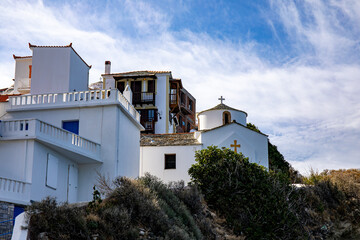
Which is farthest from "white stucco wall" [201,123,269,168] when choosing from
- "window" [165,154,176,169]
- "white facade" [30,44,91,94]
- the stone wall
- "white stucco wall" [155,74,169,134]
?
the stone wall

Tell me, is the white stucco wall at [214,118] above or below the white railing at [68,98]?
above

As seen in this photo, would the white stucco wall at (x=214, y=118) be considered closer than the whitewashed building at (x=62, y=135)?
No

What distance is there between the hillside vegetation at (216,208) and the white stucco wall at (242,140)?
3.99 meters

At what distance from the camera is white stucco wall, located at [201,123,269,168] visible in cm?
3550

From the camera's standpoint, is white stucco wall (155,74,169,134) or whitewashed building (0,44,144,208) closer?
whitewashed building (0,44,144,208)

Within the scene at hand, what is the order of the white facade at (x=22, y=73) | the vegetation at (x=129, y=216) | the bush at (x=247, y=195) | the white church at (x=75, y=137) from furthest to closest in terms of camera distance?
1. the white facade at (x=22, y=73)
2. the bush at (x=247, y=195)
3. the white church at (x=75, y=137)
4. the vegetation at (x=129, y=216)

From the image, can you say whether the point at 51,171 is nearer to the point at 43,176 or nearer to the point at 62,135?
the point at 43,176

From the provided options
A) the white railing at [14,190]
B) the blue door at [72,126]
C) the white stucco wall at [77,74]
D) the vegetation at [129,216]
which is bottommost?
the vegetation at [129,216]

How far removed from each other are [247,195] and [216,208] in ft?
5.92

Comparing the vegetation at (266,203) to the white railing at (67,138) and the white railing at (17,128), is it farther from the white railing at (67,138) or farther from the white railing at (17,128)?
the white railing at (17,128)

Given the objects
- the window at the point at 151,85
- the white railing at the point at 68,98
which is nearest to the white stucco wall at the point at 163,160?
the white railing at the point at 68,98

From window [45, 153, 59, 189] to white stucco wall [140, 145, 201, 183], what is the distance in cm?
1134

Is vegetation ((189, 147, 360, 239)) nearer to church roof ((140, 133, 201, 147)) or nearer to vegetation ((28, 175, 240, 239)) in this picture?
vegetation ((28, 175, 240, 239))

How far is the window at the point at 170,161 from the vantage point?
3506 cm
